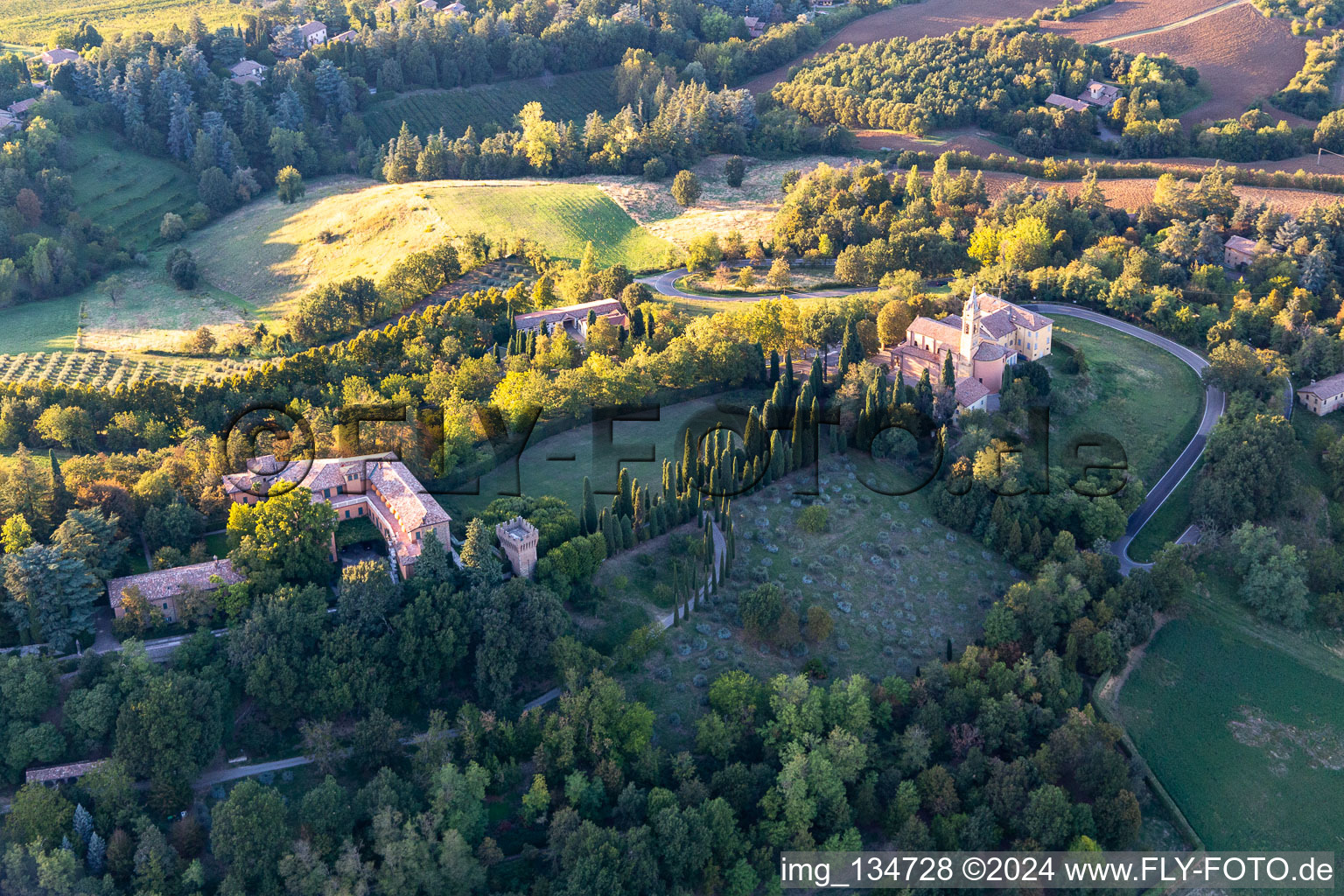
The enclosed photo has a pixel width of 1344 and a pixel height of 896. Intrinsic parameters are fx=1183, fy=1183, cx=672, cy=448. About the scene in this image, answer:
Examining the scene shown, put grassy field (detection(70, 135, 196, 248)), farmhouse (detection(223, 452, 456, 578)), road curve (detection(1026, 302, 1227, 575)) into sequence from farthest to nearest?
grassy field (detection(70, 135, 196, 248))
road curve (detection(1026, 302, 1227, 575))
farmhouse (detection(223, 452, 456, 578))

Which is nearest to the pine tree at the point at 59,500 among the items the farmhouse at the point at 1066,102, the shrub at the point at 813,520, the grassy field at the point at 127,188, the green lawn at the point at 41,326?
the green lawn at the point at 41,326

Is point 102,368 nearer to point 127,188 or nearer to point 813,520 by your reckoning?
point 127,188

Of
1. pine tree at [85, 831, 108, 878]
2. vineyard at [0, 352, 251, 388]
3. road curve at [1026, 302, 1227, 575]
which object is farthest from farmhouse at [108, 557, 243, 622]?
road curve at [1026, 302, 1227, 575]

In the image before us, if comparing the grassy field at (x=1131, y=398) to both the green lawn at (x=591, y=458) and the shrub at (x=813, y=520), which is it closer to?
the shrub at (x=813, y=520)

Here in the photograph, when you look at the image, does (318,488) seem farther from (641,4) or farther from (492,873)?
(641,4)

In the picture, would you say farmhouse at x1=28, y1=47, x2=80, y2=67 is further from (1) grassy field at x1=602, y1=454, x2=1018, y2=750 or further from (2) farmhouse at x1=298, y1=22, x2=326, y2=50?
(1) grassy field at x1=602, y1=454, x2=1018, y2=750

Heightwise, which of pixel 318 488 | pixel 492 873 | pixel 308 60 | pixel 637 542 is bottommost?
pixel 492 873

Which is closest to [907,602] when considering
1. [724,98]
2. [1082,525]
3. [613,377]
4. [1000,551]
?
[1000,551]
